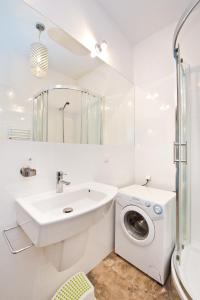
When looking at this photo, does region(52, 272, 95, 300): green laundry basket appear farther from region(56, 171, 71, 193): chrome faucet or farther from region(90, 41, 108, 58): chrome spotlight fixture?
region(90, 41, 108, 58): chrome spotlight fixture

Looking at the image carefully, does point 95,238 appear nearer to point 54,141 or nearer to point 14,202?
point 14,202

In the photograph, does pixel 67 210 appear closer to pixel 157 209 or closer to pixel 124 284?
pixel 157 209

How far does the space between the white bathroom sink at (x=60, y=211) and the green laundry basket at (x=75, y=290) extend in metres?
0.59

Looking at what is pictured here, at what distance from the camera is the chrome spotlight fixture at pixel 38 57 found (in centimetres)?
106

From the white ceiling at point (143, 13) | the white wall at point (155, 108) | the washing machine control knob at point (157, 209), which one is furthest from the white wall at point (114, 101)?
the washing machine control knob at point (157, 209)

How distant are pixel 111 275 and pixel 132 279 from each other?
20 centimetres

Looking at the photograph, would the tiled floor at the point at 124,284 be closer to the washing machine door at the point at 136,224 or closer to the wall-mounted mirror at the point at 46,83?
the washing machine door at the point at 136,224

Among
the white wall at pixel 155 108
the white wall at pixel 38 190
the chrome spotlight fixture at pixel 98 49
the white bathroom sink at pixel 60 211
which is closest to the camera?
the white bathroom sink at pixel 60 211

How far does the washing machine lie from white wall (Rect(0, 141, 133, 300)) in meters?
0.23

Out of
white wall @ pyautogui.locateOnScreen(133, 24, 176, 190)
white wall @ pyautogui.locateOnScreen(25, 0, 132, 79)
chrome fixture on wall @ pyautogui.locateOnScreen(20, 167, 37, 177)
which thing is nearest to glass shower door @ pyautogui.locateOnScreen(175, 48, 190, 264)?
white wall @ pyautogui.locateOnScreen(133, 24, 176, 190)

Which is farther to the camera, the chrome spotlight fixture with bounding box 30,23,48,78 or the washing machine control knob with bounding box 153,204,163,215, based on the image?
the washing machine control knob with bounding box 153,204,163,215

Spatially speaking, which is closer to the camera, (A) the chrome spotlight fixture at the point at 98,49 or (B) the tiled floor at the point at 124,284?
(B) the tiled floor at the point at 124,284

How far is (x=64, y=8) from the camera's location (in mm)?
1200

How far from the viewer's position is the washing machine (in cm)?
125
